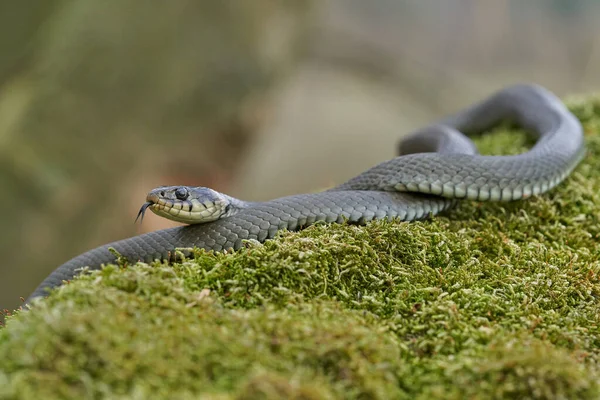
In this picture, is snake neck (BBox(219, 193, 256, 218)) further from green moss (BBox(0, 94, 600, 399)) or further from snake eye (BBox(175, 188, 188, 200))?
green moss (BBox(0, 94, 600, 399))

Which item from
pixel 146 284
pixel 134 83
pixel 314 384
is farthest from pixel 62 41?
pixel 314 384

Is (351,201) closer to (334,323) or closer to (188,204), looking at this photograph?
(188,204)

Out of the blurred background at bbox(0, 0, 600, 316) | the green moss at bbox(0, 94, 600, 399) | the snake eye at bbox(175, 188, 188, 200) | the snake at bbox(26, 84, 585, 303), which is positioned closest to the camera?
the green moss at bbox(0, 94, 600, 399)

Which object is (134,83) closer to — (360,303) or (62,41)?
(62,41)

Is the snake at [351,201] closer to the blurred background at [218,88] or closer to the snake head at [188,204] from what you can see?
the snake head at [188,204]

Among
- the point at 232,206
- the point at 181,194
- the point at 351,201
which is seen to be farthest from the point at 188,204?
the point at 351,201

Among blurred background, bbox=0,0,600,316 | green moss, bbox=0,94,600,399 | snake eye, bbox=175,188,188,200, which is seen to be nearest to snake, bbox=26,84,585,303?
snake eye, bbox=175,188,188,200
